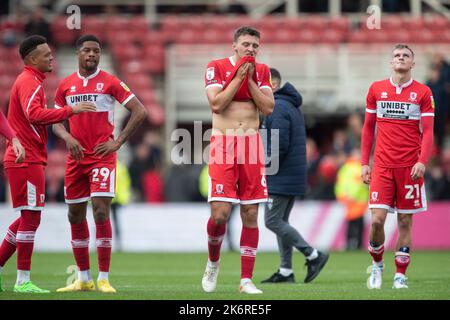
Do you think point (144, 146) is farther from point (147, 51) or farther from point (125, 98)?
point (125, 98)

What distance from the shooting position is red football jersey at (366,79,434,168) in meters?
10.4

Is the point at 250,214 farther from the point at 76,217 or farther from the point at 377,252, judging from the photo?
the point at 76,217

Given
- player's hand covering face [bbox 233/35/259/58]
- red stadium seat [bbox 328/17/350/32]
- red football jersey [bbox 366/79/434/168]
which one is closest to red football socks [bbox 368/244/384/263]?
red football jersey [bbox 366/79/434/168]

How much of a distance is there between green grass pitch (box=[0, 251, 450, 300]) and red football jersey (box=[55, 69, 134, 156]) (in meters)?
1.59

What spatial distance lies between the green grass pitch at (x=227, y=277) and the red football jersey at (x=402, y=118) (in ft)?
4.54

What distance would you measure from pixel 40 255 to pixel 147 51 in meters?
9.47

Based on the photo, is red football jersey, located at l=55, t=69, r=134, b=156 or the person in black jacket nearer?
red football jersey, located at l=55, t=69, r=134, b=156

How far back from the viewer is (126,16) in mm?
27812

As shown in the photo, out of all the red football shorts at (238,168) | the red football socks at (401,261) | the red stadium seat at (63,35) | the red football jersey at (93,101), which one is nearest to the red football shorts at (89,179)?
the red football jersey at (93,101)

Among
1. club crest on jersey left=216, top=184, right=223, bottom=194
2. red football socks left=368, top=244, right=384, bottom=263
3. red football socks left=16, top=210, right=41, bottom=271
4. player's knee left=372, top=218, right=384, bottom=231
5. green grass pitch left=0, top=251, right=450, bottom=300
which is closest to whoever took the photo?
green grass pitch left=0, top=251, right=450, bottom=300

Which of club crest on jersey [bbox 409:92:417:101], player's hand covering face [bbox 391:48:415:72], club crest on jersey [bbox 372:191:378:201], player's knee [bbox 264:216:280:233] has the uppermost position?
player's hand covering face [bbox 391:48:415:72]

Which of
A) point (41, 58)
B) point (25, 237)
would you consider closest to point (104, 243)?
point (25, 237)

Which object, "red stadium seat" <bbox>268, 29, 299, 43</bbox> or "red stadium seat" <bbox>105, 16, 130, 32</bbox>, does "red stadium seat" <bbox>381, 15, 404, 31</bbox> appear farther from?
"red stadium seat" <bbox>105, 16, 130, 32</bbox>

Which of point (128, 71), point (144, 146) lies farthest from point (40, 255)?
point (128, 71)
